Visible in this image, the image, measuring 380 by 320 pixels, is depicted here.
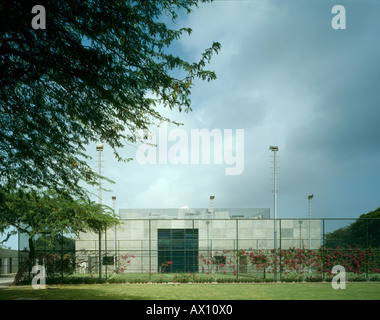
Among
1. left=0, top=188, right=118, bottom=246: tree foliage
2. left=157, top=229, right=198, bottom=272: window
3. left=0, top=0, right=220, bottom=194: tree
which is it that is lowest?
left=157, top=229, right=198, bottom=272: window

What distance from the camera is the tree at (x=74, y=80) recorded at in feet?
29.3

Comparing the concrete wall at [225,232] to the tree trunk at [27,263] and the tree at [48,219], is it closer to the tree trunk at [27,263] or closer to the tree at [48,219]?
the tree trunk at [27,263]

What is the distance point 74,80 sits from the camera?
9758 millimetres

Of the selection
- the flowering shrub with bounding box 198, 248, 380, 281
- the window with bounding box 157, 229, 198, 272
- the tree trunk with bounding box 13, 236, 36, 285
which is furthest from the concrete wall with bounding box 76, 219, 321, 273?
the tree trunk with bounding box 13, 236, 36, 285

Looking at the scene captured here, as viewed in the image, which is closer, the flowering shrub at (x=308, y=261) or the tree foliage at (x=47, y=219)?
the tree foliage at (x=47, y=219)

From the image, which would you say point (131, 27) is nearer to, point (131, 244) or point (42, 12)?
point (42, 12)

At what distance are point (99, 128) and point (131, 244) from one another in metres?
25.8

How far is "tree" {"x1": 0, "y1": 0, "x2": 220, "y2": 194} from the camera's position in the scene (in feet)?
29.3

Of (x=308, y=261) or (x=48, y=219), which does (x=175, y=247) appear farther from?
(x=48, y=219)

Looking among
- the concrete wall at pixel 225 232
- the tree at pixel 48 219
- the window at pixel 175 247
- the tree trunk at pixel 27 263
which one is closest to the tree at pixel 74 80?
the tree at pixel 48 219

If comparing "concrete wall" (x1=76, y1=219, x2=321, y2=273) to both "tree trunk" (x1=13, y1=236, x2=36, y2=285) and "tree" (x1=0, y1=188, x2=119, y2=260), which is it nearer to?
"tree trunk" (x1=13, y1=236, x2=36, y2=285)

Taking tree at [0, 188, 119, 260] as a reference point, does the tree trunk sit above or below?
below

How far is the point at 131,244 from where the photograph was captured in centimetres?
3562
